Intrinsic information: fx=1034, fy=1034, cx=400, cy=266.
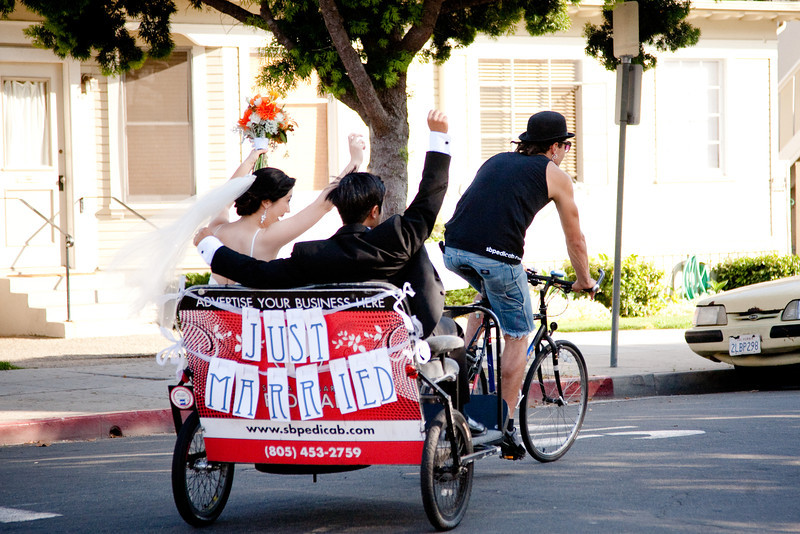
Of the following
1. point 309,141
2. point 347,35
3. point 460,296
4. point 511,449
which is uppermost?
point 347,35

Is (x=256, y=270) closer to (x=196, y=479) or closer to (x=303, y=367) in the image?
(x=303, y=367)

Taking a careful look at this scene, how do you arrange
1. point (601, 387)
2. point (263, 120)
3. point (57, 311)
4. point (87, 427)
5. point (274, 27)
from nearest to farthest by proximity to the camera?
point (263, 120)
point (87, 427)
point (601, 387)
point (274, 27)
point (57, 311)

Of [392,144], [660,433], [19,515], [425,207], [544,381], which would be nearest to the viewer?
[425,207]

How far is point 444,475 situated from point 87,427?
13.4ft

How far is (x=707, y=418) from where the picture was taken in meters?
7.68

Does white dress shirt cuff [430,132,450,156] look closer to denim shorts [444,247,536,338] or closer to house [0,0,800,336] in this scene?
denim shorts [444,247,536,338]

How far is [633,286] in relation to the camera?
16.3 m

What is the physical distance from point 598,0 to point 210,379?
1320 cm

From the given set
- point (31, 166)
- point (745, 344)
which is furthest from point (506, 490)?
point (31, 166)

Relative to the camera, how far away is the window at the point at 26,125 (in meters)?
14.4

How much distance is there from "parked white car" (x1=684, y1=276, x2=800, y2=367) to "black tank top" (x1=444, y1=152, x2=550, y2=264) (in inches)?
167

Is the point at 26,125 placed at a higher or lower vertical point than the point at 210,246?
higher

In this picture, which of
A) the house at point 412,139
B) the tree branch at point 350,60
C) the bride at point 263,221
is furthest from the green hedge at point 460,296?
the bride at point 263,221

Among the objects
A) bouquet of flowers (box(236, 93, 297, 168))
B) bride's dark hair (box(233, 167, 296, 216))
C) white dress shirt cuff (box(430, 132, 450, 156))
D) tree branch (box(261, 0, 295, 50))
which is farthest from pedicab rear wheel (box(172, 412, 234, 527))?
tree branch (box(261, 0, 295, 50))
